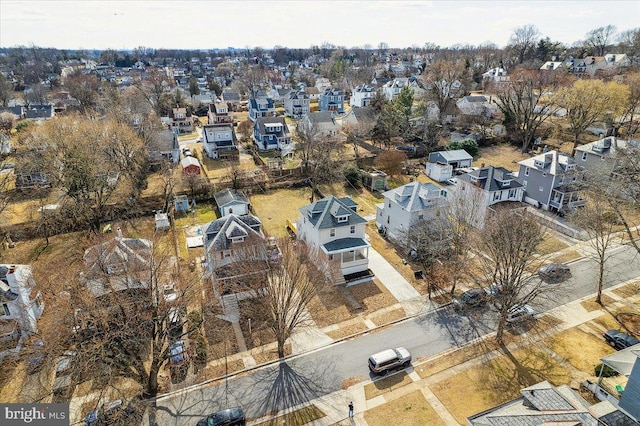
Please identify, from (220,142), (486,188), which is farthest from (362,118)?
(486,188)

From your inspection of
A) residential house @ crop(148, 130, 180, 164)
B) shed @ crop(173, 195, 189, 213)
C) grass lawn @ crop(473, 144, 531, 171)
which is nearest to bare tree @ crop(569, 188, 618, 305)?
grass lawn @ crop(473, 144, 531, 171)

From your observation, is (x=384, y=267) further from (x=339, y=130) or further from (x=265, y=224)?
(x=339, y=130)

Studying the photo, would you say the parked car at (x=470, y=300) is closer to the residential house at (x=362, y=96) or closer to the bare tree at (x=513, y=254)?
the bare tree at (x=513, y=254)

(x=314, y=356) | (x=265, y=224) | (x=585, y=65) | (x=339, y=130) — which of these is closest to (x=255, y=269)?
(x=314, y=356)

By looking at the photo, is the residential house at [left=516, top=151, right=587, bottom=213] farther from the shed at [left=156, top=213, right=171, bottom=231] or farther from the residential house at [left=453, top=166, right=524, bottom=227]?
the shed at [left=156, top=213, right=171, bottom=231]

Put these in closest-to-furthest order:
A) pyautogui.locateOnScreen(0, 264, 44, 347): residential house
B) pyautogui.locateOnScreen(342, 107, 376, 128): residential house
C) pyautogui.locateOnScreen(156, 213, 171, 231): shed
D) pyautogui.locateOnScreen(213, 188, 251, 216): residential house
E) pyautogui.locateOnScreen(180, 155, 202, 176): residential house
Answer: pyautogui.locateOnScreen(0, 264, 44, 347): residential house
pyautogui.locateOnScreen(156, 213, 171, 231): shed
pyautogui.locateOnScreen(213, 188, 251, 216): residential house
pyautogui.locateOnScreen(180, 155, 202, 176): residential house
pyautogui.locateOnScreen(342, 107, 376, 128): residential house

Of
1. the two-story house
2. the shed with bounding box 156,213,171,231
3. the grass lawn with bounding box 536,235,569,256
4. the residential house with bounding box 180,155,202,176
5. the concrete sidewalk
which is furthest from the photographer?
the two-story house

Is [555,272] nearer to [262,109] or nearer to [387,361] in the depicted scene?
[387,361]
